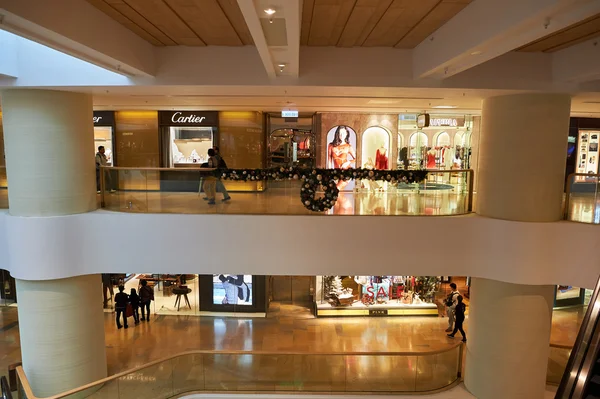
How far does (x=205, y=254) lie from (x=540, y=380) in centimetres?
713

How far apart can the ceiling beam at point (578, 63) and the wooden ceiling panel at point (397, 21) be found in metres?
2.96

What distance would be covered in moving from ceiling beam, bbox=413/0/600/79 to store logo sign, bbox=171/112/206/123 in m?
10.3

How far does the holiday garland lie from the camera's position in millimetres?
8070

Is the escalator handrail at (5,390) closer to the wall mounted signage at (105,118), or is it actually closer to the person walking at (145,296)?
the person walking at (145,296)

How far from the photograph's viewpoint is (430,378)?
874 centimetres

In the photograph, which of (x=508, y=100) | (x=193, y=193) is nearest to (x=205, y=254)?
(x=193, y=193)

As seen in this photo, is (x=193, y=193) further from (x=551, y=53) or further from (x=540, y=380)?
(x=540, y=380)

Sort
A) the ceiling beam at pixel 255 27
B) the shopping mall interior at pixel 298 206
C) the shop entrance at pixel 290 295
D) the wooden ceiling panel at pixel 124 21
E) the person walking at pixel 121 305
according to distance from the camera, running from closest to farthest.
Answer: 1. the ceiling beam at pixel 255 27
2. the wooden ceiling panel at pixel 124 21
3. the shopping mall interior at pixel 298 206
4. the person walking at pixel 121 305
5. the shop entrance at pixel 290 295

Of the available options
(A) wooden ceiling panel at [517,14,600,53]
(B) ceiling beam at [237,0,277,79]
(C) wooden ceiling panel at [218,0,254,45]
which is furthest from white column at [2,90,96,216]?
(A) wooden ceiling panel at [517,14,600,53]

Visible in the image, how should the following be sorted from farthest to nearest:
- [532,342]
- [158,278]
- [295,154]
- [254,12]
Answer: [295,154], [158,278], [532,342], [254,12]

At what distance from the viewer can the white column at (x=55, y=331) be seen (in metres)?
7.86

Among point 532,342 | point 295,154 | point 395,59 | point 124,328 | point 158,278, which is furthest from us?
point 295,154

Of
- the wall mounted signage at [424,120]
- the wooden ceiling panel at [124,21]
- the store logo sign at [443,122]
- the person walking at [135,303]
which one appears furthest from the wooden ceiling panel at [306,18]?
the store logo sign at [443,122]

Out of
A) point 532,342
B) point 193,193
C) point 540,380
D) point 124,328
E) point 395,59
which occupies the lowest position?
point 124,328
